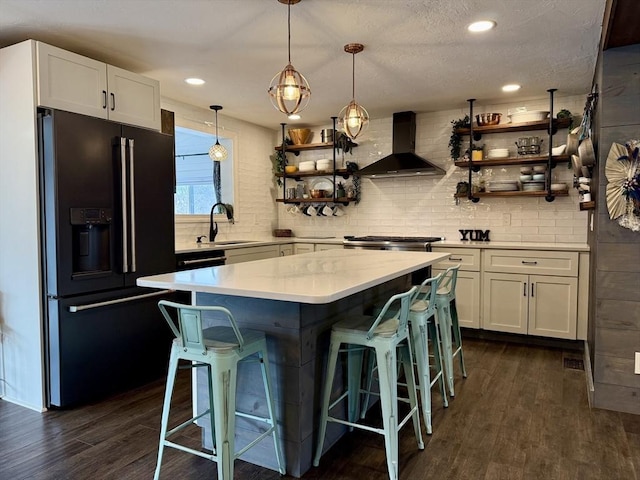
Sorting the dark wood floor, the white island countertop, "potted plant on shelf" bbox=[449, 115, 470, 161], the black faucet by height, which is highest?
"potted plant on shelf" bbox=[449, 115, 470, 161]

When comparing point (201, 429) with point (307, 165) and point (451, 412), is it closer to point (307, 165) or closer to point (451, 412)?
point (451, 412)

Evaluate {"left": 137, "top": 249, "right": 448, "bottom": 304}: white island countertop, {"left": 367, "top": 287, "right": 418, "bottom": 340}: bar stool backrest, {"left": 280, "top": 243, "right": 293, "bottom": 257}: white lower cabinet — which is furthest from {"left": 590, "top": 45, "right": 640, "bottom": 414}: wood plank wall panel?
{"left": 280, "top": 243, "right": 293, "bottom": 257}: white lower cabinet

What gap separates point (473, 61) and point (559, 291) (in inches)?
81.7

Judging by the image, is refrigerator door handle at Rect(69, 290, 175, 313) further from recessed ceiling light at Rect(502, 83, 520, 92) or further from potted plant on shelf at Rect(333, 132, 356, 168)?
recessed ceiling light at Rect(502, 83, 520, 92)

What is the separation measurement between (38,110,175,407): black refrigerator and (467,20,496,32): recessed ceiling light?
2.18 m

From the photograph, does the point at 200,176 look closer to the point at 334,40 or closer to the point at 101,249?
the point at 101,249

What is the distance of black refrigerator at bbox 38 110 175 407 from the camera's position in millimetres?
2650

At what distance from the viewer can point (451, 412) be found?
2.68 m

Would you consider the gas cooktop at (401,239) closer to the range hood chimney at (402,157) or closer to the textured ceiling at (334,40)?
the range hood chimney at (402,157)

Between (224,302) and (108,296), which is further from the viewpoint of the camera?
(108,296)

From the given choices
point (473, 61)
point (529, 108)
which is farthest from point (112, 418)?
point (529, 108)

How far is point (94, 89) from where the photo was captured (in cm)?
294

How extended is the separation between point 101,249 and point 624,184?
315cm

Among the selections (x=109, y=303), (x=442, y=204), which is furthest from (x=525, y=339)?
(x=109, y=303)
